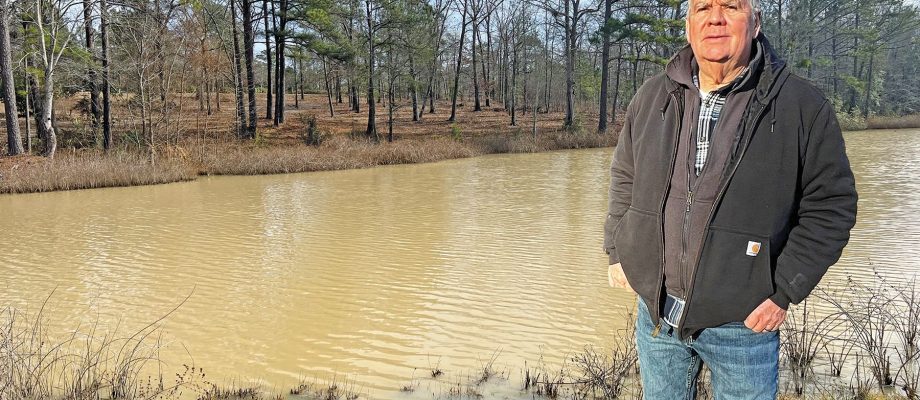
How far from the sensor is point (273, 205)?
13875mm

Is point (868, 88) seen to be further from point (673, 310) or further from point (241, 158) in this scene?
point (673, 310)

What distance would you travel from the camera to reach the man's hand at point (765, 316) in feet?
5.79

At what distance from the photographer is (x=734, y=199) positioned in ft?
5.65

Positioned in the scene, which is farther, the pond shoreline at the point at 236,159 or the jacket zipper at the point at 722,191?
the pond shoreline at the point at 236,159

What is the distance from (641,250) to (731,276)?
0.93 feet

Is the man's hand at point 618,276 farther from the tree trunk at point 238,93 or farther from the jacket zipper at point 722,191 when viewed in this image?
the tree trunk at point 238,93

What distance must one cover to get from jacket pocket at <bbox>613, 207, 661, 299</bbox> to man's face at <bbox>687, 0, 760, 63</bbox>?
0.50m

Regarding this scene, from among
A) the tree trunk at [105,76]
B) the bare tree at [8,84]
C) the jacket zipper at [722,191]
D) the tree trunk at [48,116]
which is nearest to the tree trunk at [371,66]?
the tree trunk at [105,76]

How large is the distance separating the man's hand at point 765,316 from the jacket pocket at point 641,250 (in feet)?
0.90

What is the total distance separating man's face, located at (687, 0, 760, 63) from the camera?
176cm

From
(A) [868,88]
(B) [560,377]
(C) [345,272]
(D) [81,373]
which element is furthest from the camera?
(A) [868,88]

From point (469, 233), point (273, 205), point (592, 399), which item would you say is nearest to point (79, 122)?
point (273, 205)

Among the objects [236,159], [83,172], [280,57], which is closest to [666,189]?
[83,172]

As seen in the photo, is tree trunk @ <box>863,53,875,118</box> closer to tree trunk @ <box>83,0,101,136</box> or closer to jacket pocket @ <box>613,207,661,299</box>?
tree trunk @ <box>83,0,101,136</box>
